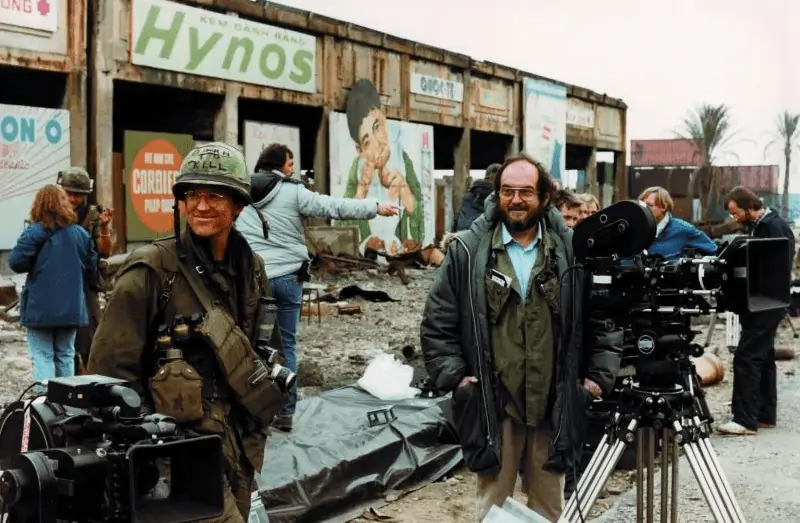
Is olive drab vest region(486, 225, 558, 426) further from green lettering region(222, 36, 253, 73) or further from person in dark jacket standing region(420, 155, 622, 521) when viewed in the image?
green lettering region(222, 36, 253, 73)

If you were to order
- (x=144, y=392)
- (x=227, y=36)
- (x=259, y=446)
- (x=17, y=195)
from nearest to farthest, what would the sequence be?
(x=144, y=392) < (x=259, y=446) < (x=17, y=195) < (x=227, y=36)

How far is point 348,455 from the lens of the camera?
573 centimetres

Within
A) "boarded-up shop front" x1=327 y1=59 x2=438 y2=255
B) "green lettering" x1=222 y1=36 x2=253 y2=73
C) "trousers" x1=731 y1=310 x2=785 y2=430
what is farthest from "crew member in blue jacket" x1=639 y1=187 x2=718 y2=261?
"boarded-up shop front" x1=327 y1=59 x2=438 y2=255

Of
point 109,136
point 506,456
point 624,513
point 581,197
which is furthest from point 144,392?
point 109,136

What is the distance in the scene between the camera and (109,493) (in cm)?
245

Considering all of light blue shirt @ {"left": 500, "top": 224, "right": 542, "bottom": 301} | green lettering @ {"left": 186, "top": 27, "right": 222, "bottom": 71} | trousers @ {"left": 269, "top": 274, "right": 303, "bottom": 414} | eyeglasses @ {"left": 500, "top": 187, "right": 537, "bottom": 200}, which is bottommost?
trousers @ {"left": 269, "top": 274, "right": 303, "bottom": 414}

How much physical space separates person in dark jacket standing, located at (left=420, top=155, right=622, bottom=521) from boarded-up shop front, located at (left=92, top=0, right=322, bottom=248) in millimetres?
12485

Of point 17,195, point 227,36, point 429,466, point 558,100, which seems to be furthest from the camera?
point 558,100

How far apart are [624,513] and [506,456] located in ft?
5.42

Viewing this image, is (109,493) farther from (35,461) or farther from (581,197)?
(581,197)

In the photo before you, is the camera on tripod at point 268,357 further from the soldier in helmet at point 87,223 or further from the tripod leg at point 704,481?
the soldier in helmet at point 87,223

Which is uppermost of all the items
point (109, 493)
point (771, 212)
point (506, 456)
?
point (771, 212)

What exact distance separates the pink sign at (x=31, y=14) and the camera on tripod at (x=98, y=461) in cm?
1250

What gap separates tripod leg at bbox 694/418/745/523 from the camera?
4.09m
